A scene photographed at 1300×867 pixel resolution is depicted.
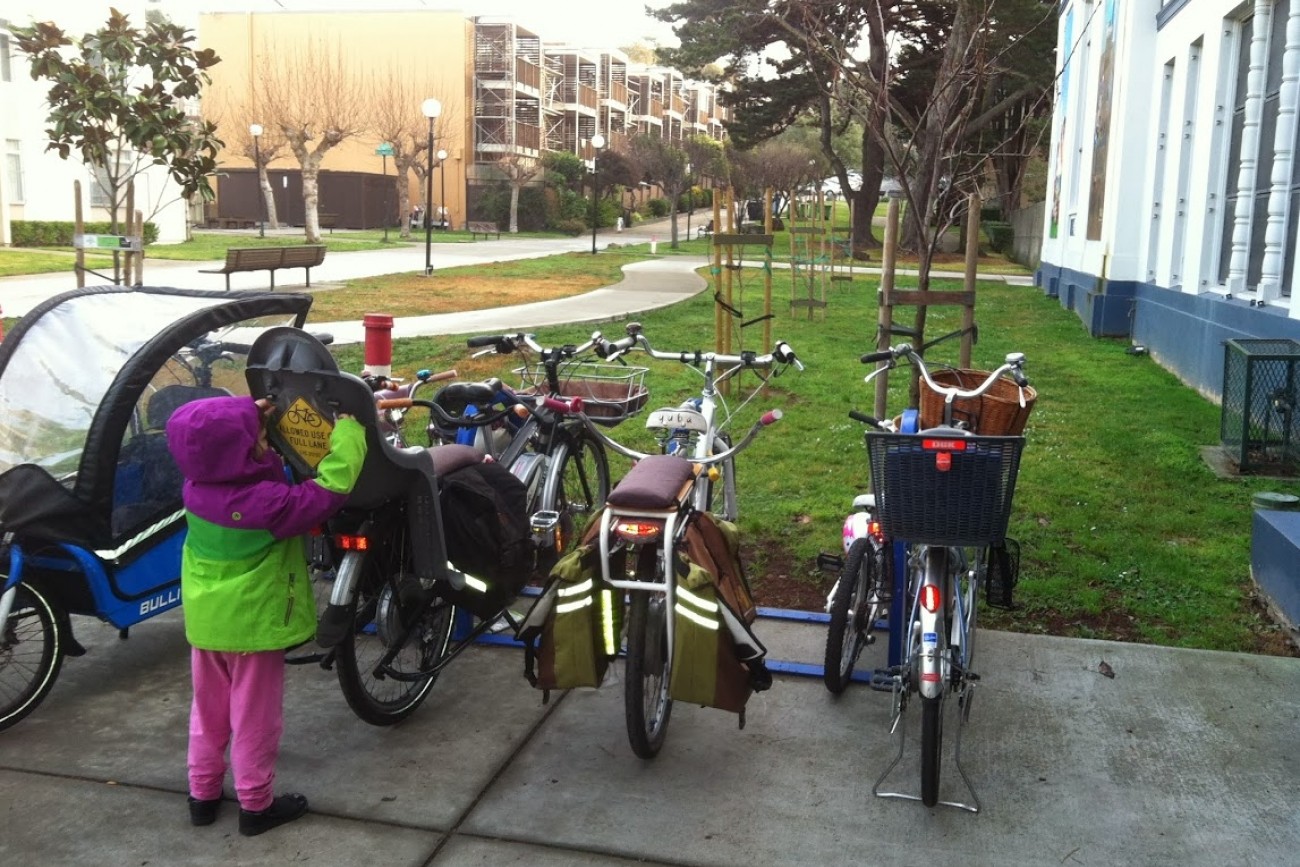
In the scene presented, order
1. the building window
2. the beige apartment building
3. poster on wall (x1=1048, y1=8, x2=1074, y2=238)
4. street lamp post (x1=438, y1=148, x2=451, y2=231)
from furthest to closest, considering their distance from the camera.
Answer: the beige apartment building, street lamp post (x1=438, y1=148, x2=451, y2=231), the building window, poster on wall (x1=1048, y1=8, x2=1074, y2=238)

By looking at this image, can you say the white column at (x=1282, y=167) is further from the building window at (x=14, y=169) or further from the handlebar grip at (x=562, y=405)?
the building window at (x=14, y=169)

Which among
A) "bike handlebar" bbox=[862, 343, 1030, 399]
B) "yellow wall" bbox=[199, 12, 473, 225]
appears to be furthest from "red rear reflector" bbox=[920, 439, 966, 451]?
"yellow wall" bbox=[199, 12, 473, 225]

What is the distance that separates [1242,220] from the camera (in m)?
10.7

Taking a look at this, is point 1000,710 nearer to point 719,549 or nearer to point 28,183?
point 719,549

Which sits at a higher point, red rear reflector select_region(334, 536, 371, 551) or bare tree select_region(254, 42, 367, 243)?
bare tree select_region(254, 42, 367, 243)

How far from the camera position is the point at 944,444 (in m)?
3.76

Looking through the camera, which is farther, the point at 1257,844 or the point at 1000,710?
the point at 1000,710

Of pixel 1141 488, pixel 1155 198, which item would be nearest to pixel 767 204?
pixel 1155 198

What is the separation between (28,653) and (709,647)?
2486 millimetres

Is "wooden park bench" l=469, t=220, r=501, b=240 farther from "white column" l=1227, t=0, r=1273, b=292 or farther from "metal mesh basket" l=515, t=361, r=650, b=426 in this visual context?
"metal mesh basket" l=515, t=361, r=650, b=426

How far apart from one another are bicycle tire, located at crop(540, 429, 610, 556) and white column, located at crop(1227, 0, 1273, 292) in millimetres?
7069

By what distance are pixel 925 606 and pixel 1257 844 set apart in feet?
3.83

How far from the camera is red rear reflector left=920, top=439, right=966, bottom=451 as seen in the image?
3750 millimetres

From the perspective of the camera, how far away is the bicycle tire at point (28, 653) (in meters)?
4.24
